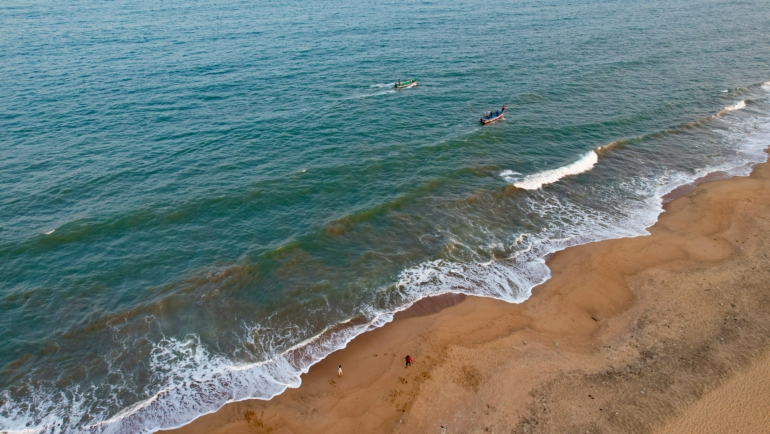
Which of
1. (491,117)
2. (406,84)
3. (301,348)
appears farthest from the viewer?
(406,84)

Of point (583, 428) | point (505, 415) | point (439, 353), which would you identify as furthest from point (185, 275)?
point (583, 428)

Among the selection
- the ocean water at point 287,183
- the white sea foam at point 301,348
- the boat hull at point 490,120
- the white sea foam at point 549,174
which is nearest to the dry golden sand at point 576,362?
the white sea foam at point 301,348

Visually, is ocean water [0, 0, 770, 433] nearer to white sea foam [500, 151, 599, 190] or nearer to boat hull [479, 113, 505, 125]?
white sea foam [500, 151, 599, 190]

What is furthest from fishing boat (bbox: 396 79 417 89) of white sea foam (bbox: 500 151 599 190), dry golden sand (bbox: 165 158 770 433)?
dry golden sand (bbox: 165 158 770 433)

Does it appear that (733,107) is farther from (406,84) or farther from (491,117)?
(406,84)

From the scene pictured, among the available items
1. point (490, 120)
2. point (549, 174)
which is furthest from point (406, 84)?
point (549, 174)
